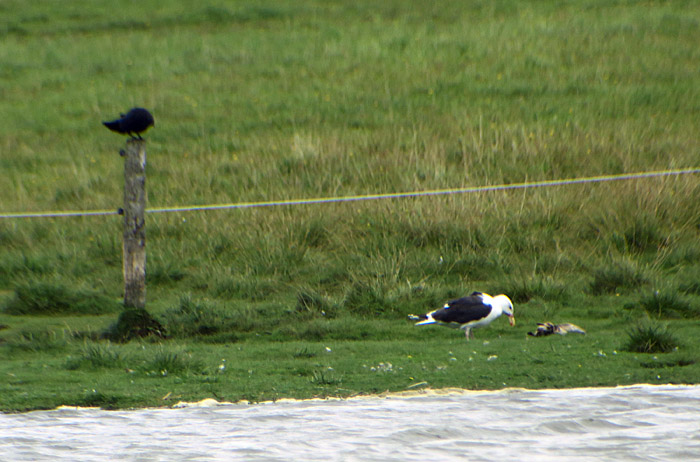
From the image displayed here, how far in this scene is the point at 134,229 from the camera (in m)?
8.21

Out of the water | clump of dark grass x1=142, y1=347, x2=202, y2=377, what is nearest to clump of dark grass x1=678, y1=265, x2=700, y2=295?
the water

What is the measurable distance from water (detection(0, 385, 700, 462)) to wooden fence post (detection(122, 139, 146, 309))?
10.4 ft

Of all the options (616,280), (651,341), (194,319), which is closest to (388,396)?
(651,341)

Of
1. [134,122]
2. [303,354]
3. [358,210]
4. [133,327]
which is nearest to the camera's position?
[303,354]

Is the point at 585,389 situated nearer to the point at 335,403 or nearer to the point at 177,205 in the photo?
the point at 335,403

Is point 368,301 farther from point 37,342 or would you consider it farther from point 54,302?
point 54,302

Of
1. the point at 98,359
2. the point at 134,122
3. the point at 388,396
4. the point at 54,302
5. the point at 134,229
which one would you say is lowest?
the point at 54,302

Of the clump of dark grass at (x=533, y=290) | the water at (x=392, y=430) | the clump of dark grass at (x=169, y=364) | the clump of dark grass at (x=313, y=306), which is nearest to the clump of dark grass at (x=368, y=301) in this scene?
the clump of dark grass at (x=313, y=306)

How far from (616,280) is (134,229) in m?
4.95

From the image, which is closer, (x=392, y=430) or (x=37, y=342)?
(x=392, y=430)

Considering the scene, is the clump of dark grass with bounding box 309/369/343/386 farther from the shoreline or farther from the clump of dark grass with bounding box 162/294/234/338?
the clump of dark grass with bounding box 162/294/234/338

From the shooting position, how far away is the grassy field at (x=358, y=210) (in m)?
6.48

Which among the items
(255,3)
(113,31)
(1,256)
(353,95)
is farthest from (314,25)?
(1,256)

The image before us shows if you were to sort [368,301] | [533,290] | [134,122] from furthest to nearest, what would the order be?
1. [533,290]
2. [368,301]
3. [134,122]
